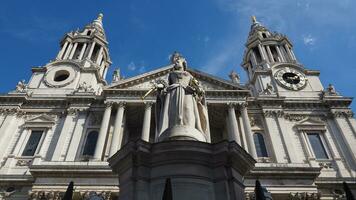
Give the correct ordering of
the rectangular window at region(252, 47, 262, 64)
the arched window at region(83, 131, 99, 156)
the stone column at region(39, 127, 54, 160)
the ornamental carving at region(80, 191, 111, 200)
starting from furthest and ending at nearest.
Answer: the rectangular window at region(252, 47, 262, 64)
the arched window at region(83, 131, 99, 156)
the stone column at region(39, 127, 54, 160)
the ornamental carving at region(80, 191, 111, 200)

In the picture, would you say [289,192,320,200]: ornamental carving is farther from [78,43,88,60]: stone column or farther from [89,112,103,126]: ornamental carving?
[78,43,88,60]: stone column

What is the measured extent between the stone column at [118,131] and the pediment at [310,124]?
553 inches

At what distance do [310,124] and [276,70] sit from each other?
28.3 ft

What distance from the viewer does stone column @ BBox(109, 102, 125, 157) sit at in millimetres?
23875

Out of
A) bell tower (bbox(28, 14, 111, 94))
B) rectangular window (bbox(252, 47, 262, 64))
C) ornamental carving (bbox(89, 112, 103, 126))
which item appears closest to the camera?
ornamental carving (bbox(89, 112, 103, 126))

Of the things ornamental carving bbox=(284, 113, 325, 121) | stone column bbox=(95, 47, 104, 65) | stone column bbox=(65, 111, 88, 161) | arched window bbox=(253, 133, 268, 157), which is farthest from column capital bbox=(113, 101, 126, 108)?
ornamental carving bbox=(284, 113, 325, 121)

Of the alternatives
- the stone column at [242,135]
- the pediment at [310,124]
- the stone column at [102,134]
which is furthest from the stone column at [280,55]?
the stone column at [102,134]

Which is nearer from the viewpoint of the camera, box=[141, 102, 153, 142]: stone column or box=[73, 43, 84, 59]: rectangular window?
box=[141, 102, 153, 142]: stone column

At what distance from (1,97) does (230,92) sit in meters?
19.3

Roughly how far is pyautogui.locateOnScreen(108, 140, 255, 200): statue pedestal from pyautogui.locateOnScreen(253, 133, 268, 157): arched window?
60.1 feet

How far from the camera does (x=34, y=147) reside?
25781mm

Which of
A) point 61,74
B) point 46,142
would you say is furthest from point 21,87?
point 46,142

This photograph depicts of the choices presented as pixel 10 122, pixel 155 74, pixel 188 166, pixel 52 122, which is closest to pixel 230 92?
pixel 155 74

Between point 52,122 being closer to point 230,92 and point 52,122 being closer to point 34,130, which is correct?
point 34,130
